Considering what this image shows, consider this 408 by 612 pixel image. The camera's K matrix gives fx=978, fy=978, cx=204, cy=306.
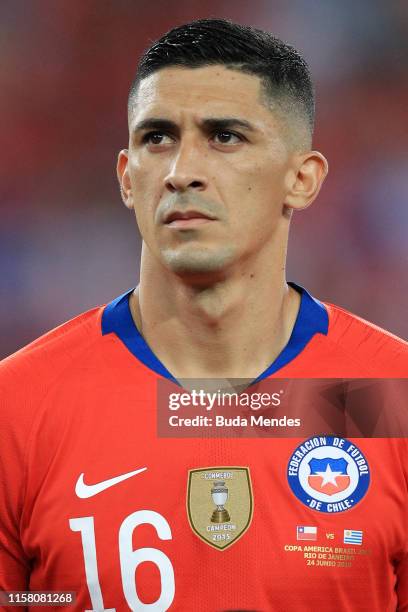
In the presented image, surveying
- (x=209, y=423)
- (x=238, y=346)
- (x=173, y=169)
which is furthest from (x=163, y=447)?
(x=173, y=169)

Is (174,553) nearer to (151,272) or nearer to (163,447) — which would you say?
(163,447)

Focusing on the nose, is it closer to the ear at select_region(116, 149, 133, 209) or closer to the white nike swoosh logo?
the ear at select_region(116, 149, 133, 209)

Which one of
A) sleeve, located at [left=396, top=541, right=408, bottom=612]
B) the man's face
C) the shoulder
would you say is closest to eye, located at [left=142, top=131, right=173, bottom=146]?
the man's face

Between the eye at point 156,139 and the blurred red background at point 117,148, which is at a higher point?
the blurred red background at point 117,148

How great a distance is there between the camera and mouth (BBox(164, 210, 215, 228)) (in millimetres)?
2787

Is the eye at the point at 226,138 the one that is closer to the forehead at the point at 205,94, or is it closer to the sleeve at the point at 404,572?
the forehead at the point at 205,94

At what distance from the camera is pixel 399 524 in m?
2.91

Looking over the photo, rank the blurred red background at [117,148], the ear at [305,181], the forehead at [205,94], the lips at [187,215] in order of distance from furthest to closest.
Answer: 1. the blurred red background at [117,148]
2. the ear at [305,181]
3. the forehead at [205,94]
4. the lips at [187,215]

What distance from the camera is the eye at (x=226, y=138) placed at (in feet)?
9.50

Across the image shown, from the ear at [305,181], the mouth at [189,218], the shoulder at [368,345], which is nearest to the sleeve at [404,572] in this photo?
the shoulder at [368,345]

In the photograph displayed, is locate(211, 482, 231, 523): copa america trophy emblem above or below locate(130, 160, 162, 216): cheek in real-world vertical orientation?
below

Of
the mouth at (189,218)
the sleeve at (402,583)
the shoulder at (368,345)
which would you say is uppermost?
the mouth at (189,218)

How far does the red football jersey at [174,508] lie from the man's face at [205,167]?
1.59ft

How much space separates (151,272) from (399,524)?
1070 mm
